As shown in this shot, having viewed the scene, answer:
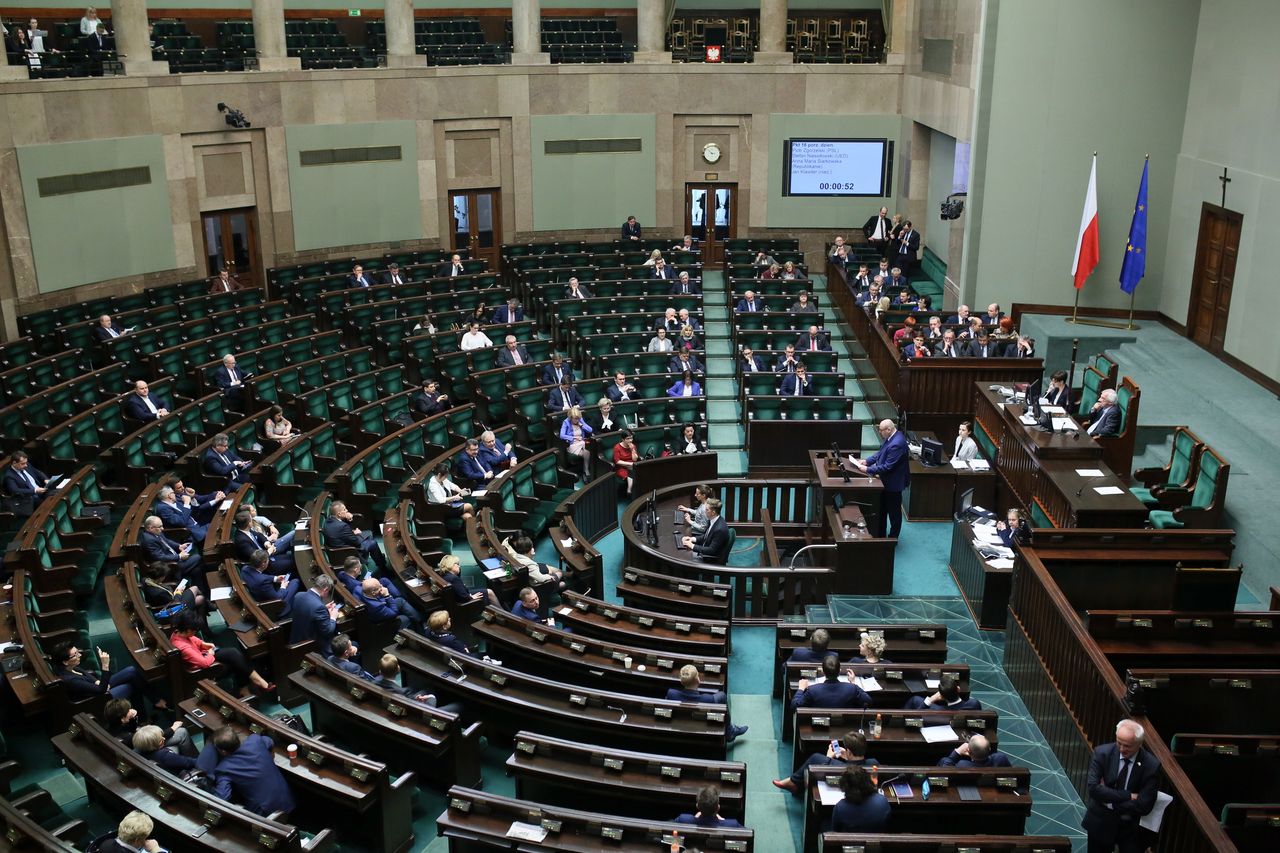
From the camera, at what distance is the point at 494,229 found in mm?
21188

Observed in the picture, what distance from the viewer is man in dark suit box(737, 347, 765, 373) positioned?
47.2 feet

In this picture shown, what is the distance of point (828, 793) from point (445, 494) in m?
5.80

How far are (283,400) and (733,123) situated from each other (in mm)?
10813

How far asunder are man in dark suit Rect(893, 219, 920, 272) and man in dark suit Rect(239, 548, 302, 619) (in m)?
12.7

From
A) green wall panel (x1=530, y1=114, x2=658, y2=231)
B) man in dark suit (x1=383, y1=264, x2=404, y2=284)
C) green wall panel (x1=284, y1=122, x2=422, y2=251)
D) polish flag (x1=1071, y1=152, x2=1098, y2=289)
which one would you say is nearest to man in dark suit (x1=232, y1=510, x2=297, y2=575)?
man in dark suit (x1=383, y1=264, x2=404, y2=284)

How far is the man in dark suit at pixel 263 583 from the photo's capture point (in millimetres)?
9055

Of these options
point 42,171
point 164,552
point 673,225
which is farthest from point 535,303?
point 164,552

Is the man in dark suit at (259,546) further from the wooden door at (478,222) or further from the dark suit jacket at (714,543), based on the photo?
the wooden door at (478,222)

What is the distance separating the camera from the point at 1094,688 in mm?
7242

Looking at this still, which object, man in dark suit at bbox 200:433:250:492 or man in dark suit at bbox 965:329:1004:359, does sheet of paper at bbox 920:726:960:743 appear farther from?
man in dark suit at bbox 200:433:250:492

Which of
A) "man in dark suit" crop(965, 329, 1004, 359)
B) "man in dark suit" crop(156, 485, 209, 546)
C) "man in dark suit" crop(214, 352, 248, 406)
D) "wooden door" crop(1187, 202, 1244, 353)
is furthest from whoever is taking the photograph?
"wooden door" crop(1187, 202, 1244, 353)

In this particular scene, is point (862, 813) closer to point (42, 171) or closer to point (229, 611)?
point (229, 611)

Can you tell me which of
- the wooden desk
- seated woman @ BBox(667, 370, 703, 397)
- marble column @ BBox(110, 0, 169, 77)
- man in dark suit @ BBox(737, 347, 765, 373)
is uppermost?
marble column @ BBox(110, 0, 169, 77)

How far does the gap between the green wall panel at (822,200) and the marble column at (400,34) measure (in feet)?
21.0
